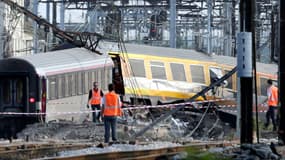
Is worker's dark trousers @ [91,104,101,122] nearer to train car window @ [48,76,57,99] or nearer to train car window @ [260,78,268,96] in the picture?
train car window @ [48,76,57,99]

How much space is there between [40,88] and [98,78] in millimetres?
3383

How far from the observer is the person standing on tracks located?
26203 millimetres

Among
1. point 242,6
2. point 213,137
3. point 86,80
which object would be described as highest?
point 242,6

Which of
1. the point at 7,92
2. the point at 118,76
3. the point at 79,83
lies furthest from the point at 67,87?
the point at 118,76

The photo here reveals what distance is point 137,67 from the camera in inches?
1219

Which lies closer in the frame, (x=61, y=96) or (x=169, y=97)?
(x=61, y=96)

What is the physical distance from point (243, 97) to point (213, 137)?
31.0ft

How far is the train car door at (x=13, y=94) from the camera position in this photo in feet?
88.2

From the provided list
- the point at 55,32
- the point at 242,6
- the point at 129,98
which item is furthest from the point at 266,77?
the point at 242,6

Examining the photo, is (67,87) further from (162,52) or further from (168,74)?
(162,52)

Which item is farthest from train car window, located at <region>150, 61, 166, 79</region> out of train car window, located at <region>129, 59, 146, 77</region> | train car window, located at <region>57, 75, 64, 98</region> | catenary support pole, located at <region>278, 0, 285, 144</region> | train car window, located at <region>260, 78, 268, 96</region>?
catenary support pole, located at <region>278, 0, 285, 144</region>

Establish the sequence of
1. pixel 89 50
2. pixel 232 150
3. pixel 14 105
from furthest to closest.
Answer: pixel 89 50
pixel 14 105
pixel 232 150

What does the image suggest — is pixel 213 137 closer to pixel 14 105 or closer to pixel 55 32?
pixel 14 105

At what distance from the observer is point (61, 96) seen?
27656 mm
